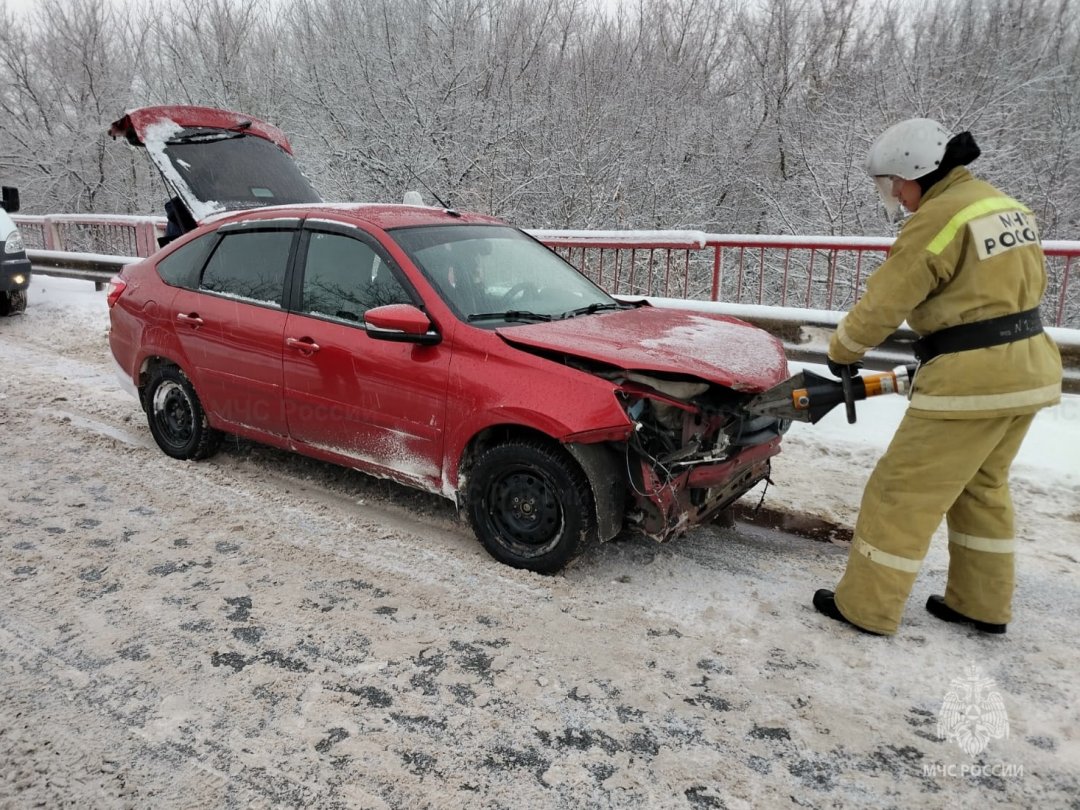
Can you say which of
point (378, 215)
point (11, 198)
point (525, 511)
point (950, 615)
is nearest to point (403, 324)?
point (378, 215)

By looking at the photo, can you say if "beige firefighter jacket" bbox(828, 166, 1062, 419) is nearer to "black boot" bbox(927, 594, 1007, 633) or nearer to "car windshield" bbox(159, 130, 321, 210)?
"black boot" bbox(927, 594, 1007, 633)

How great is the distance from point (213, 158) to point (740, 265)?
17.3 feet

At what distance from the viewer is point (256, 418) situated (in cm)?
446

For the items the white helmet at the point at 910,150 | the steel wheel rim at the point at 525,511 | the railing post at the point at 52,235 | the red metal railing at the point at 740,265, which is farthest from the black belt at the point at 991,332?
the railing post at the point at 52,235

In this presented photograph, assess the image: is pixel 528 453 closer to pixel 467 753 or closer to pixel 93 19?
pixel 467 753

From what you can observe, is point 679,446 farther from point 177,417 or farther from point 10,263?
point 10,263

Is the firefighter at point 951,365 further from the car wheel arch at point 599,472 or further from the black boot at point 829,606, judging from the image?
the car wheel arch at point 599,472

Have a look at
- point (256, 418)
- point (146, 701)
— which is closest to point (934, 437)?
point (146, 701)

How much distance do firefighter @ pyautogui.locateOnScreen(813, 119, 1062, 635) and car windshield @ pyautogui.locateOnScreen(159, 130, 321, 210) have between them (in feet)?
18.7

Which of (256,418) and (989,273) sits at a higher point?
(989,273)

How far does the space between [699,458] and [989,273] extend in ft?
4.35

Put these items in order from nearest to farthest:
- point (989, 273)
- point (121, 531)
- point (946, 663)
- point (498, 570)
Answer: point (989, 273)
point (946, 663)
point (498, 570)
point (121, 531)

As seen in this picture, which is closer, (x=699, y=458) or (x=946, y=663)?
(x=946, y=663)

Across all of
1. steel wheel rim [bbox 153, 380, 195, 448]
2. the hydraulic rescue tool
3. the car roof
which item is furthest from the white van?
the hydraulic rescue tool
